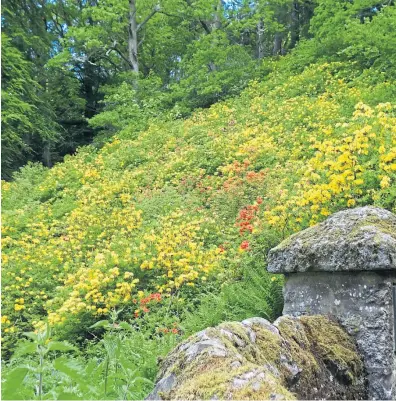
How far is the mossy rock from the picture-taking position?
1466 millimetres

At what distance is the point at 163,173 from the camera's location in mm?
10156

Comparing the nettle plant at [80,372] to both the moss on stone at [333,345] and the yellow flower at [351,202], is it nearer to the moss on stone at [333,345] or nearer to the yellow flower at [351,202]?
the moss on stone at [333,345]

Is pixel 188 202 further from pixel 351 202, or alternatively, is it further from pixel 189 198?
pixel 351 202

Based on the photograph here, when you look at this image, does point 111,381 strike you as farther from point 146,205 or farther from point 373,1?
point 373,1

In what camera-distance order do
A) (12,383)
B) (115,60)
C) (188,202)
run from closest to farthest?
(12,383)
(188,202)
(115,60)

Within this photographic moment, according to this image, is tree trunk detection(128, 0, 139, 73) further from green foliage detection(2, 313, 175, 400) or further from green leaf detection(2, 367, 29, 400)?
green leaf detection(2, 367, 29, 400)

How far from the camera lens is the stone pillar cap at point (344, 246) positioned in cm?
240

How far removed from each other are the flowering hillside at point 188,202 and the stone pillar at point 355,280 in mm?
1132

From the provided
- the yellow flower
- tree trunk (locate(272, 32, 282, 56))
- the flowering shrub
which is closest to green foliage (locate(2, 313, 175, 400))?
the flowering shrub

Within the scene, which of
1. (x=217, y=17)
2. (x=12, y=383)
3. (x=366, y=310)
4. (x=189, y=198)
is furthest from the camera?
(x=217, y=17)

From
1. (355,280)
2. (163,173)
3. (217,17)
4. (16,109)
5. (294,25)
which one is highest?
(217,17)

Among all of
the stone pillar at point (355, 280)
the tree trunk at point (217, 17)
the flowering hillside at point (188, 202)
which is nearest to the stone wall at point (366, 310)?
the stone pillar at point (355, 280)

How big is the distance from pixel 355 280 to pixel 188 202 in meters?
5.82

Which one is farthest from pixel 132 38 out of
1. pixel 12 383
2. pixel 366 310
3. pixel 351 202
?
pixel 12 383
